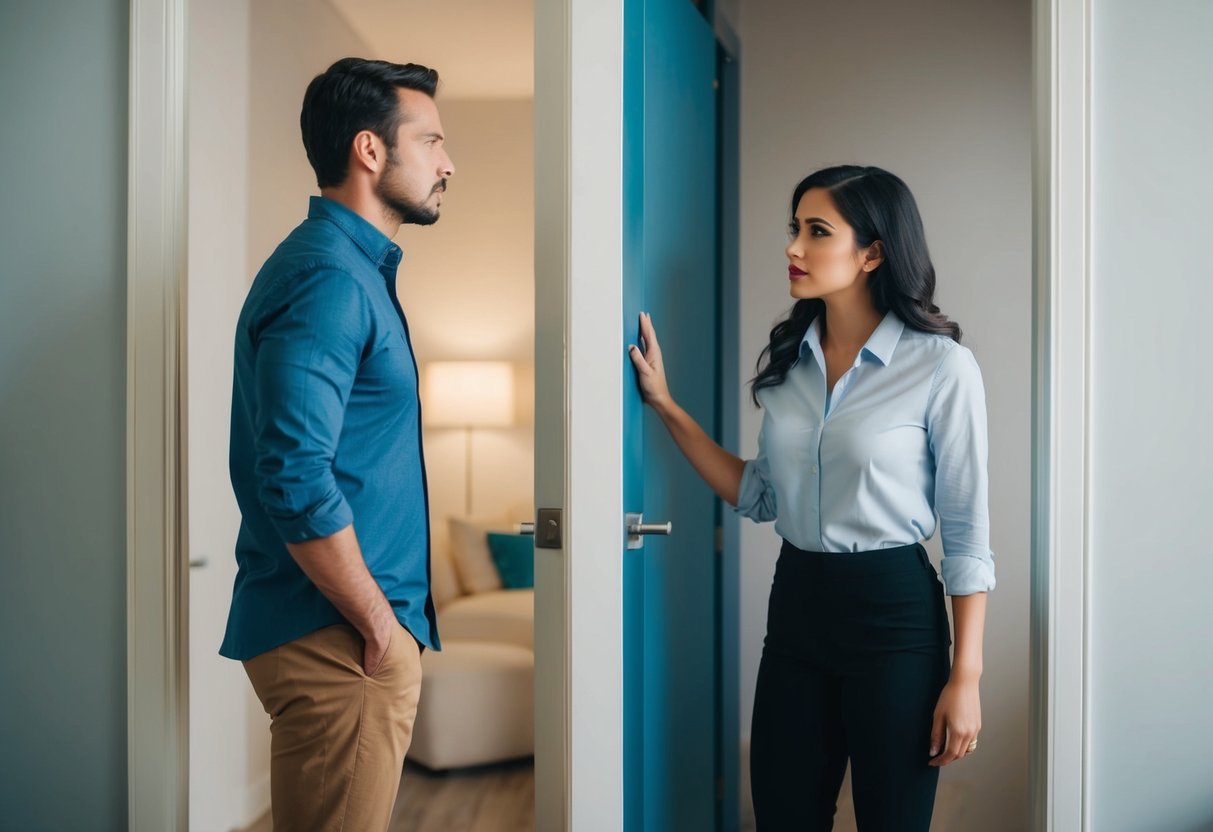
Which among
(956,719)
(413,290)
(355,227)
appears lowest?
(956,719)

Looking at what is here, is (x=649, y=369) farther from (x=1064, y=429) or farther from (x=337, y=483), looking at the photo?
(x=1064, y=429)

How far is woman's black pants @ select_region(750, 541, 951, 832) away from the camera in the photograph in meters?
1.66

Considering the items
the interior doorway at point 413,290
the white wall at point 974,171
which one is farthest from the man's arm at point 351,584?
the white wall at point 974,171

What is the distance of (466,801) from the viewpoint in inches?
127

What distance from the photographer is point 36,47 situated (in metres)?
1.93

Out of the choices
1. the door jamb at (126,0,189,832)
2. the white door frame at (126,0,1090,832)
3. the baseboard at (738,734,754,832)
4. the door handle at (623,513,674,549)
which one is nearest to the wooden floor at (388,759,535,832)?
the baseboard at (738,734,754,832)

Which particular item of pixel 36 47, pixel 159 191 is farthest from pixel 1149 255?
pixel 36 47

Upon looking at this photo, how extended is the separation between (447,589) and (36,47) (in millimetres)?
2745

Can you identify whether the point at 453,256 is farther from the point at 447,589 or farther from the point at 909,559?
the point at 909,559

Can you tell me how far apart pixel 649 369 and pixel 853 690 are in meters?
0.67

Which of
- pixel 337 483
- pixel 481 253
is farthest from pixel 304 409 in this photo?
pixel 481 253

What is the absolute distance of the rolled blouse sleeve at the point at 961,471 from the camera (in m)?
1.65

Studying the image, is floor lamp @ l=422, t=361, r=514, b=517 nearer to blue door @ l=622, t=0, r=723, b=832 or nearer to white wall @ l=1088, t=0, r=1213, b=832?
blue door @ l=622, t=0, r=723, b=832

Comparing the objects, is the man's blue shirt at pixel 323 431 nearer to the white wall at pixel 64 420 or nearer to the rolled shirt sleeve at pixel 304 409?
the rolled shirt sleeve at pixel 304 409
